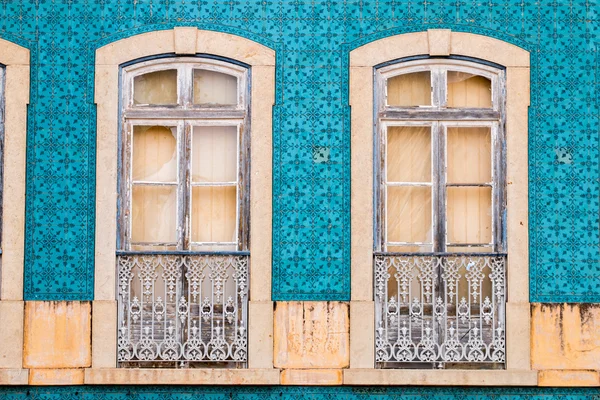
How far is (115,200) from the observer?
764cm

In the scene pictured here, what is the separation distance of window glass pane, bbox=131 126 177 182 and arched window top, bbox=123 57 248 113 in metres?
0.22

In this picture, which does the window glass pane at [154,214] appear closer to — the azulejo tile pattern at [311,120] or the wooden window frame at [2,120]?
the azulejo tile pattern at [311,120]

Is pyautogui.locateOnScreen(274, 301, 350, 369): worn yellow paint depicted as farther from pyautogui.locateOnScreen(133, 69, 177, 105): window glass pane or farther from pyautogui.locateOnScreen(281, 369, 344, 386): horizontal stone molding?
pyautogui.locateOnScreen(133, 69, 177, 105): window glass pane

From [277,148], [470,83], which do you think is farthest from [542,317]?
[277,148]

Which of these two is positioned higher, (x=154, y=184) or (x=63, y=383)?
(x=154, y=184)

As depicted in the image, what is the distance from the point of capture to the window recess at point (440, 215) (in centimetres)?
753

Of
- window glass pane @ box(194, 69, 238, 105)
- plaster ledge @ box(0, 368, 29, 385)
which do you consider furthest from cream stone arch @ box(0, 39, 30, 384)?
window glass pane @ box(194, 69, 238, 105)

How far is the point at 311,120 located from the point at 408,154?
866mm

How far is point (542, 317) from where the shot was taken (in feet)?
24.8

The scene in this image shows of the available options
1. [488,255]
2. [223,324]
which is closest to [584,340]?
[488,255]

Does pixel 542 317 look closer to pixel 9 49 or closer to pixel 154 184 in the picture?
pixel 154 184

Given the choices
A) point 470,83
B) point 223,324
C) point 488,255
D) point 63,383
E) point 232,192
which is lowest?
point 63,383

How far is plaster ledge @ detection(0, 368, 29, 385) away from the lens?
752cm

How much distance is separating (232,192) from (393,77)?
1.65 m
